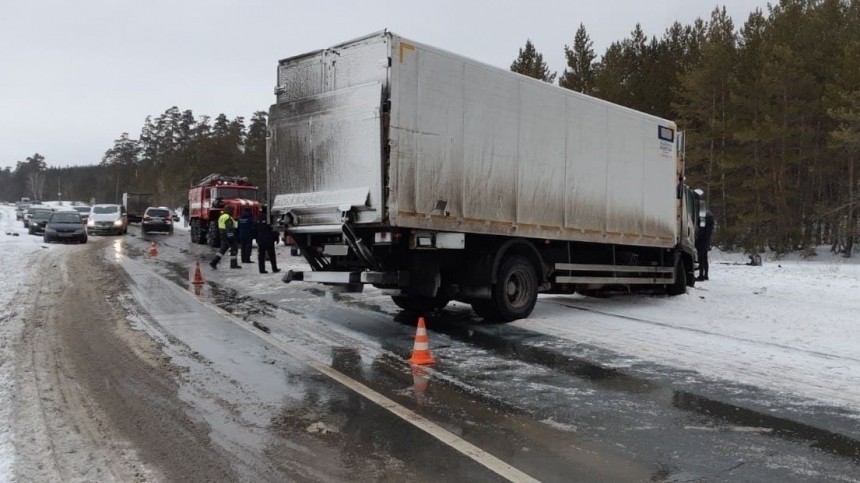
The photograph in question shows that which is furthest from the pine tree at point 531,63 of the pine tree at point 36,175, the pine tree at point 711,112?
the pine tree at point 36,175

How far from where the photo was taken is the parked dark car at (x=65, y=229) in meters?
27.5

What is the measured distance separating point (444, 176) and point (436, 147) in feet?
1.28

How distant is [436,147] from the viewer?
7.98m

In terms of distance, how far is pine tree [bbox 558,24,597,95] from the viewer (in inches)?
1636

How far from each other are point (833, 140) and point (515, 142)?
87.2 feet

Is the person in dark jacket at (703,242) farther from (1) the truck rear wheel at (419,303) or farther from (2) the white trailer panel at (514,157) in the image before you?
(1) the truck rear wheel at (419,303)

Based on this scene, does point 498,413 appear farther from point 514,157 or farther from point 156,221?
Result: point 156,221

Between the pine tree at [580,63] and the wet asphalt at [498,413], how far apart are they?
119ft

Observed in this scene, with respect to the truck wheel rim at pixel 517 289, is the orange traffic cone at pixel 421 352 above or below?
below

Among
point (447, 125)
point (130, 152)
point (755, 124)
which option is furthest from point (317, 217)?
point (130, 152)

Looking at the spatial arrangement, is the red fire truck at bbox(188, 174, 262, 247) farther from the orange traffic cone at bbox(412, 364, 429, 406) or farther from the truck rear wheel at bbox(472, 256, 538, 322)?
the orange traffic cone at bbox(412, 364, 429, 406)

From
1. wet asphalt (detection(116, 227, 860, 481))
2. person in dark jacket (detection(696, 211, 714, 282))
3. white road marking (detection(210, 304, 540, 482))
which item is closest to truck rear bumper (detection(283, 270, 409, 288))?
wet asphalt (detection(116, 227, 860, 481))

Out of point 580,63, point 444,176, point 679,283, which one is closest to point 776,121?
point 580,63

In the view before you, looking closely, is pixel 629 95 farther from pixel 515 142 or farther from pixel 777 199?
pixel 515 142
